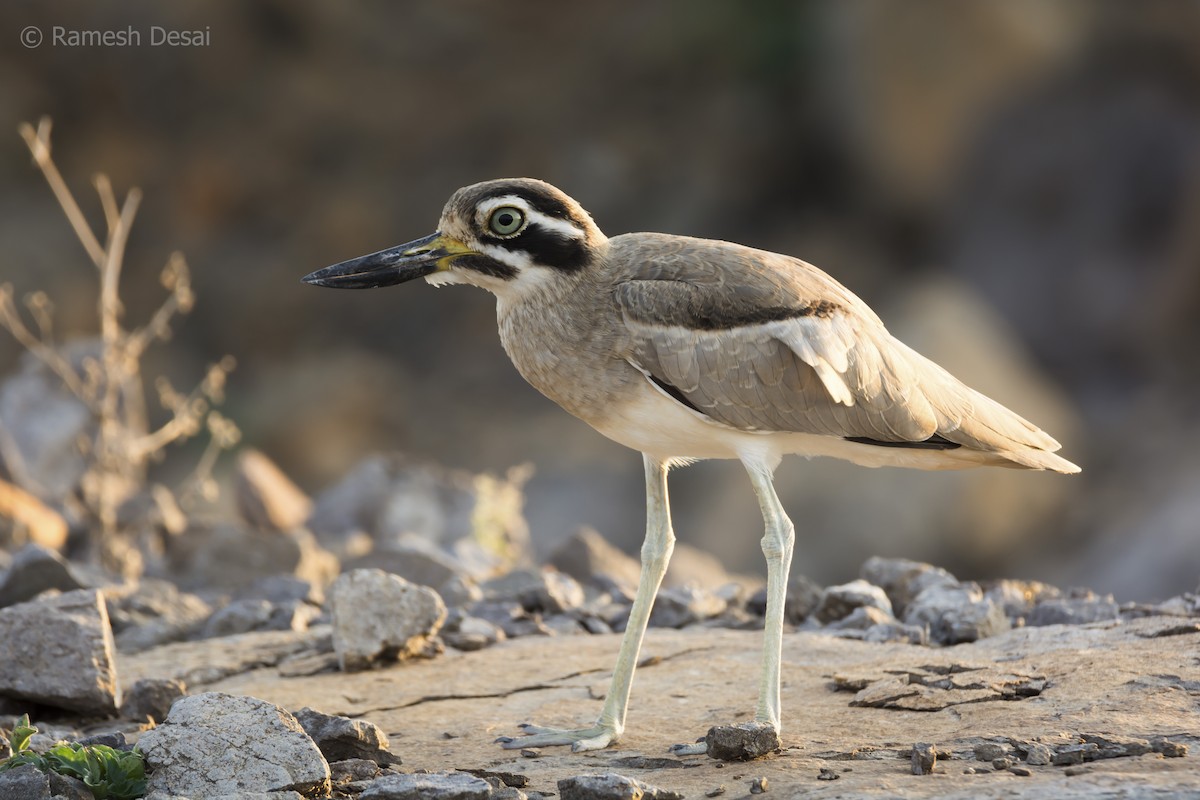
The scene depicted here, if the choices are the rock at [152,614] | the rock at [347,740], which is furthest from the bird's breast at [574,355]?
the rock at [152,614]

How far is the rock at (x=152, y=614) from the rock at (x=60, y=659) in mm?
1138

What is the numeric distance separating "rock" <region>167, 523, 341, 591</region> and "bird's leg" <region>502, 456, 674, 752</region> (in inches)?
134

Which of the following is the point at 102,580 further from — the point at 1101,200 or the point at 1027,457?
the point at 1101,200

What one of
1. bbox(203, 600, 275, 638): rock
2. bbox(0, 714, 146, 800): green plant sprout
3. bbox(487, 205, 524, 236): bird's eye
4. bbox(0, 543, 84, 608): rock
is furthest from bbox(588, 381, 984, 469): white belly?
bbox(0, 543, 84, 608): rock

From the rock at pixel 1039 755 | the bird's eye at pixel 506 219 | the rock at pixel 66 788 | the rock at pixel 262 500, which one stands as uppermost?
the bird's eye at pixel 506 219

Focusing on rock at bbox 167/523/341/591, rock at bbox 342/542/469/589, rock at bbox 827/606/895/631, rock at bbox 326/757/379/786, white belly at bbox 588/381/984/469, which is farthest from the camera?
rock at bbox 167/523/341/591

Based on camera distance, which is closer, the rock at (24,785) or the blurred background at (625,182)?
the rock at (24,785)

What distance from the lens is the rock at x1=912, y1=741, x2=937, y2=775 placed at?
4.36m

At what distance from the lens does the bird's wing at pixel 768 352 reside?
527 centimetres

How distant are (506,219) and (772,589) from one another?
1653 mm

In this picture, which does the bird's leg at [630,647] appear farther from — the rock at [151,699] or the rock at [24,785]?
the rock at [24,785]

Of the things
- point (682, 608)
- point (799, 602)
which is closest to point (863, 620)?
point (799, 602)

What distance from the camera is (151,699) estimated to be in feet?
18.8

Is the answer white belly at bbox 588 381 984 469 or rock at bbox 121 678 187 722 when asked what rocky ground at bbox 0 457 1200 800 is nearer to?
rock at bbox 121 678 187 722
